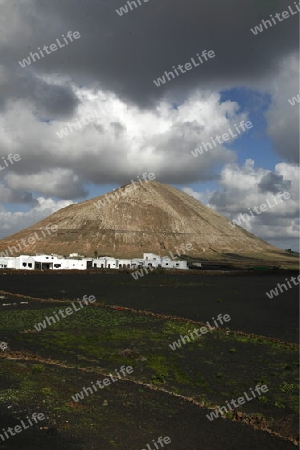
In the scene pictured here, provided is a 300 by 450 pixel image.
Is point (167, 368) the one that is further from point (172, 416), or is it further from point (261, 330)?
point (261, 330)

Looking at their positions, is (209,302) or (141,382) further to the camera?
(209,302)

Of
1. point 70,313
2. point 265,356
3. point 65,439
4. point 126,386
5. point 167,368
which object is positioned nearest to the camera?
point 65,439

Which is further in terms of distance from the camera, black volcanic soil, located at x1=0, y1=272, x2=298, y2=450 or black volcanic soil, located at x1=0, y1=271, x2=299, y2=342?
black volcanic soil, located at x1=0, y1=271, x2=299, y2=342

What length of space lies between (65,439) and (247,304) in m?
37.3

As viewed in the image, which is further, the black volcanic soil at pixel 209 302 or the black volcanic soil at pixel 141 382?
the black volcanic soil at pixel 209 302

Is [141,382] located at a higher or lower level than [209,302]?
higher

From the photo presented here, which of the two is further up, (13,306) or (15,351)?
(13,306)

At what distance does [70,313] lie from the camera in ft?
129

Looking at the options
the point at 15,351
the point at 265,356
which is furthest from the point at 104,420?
the point at 265,356

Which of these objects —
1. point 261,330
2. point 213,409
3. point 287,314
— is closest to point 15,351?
point 213,409

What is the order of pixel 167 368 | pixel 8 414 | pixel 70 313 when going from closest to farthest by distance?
pixel 8 414 < pixel 167 368 < pixel 70 313

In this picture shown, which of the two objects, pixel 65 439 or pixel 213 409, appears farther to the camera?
pixel 213 409

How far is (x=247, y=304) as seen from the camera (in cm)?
4797

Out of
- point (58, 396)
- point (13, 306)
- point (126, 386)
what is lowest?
point (126, 386)
